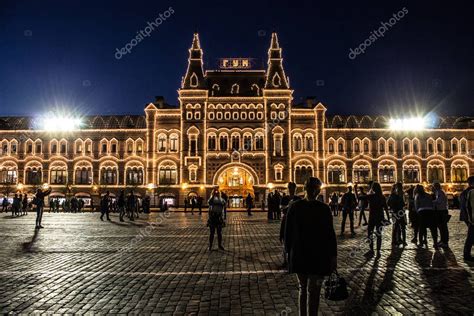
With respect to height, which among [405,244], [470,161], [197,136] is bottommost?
[405,244]

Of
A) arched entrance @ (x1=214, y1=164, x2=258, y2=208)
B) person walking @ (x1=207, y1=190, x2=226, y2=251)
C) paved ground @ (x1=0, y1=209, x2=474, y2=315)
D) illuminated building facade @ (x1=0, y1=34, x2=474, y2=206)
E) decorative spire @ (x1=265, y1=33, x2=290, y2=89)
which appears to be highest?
decorative spire @ (x1=265, y1=33, x2=290, y2=89)

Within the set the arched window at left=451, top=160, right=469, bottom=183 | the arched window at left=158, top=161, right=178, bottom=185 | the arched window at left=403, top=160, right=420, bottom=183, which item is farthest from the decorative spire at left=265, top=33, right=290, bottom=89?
the arched window at left=451, top=160, right=469, bottom=183

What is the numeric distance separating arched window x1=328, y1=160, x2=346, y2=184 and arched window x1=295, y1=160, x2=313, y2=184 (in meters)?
2.77

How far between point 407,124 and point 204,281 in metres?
51.2

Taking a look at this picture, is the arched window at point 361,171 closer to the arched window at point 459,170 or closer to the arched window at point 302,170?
the arched window at point 302,170

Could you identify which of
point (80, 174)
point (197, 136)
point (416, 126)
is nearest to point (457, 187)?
point (416, 126)

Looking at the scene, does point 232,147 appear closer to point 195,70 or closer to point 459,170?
point 195,70

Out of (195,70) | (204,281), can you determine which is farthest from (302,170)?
(204,281)

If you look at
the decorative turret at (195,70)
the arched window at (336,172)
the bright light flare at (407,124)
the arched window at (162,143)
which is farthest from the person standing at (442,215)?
the arched window at (162,143)

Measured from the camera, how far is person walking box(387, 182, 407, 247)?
1347 cm

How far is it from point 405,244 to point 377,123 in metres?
46.4

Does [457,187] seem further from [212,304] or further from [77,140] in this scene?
[212,304]

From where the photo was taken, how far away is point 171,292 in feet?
24.2

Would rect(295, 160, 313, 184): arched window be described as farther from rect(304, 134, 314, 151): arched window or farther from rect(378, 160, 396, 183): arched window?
rect(378, 160, 396, 183): arched window
